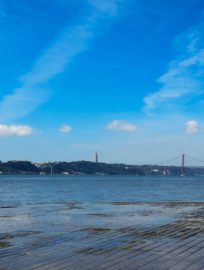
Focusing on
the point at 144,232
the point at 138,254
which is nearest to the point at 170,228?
the point at 144,232

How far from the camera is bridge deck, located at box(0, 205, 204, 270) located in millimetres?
8828

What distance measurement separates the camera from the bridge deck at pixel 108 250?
29.0 feet

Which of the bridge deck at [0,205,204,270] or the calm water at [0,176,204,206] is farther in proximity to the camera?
the calm water at [0,176,204,206]

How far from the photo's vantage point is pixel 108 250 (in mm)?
10539

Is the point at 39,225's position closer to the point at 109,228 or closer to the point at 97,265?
the point at 109,228

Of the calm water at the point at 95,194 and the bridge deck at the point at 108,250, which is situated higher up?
the bridge deck at the point at 108,250

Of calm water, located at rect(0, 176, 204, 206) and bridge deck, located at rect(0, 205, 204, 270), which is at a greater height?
bridge deck, located at rect(0, 205, 204, 270)

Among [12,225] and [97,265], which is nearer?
[97,265]

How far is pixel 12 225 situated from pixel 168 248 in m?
7.82

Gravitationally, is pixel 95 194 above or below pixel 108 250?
below

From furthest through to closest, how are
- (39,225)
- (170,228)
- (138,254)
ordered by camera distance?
(39,225) → (170,228) → (138,254)

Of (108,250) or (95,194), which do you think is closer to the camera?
(108,250)

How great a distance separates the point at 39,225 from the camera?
16.7 meters

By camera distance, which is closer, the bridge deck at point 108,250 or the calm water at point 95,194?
the bridge deck at point 108,250
